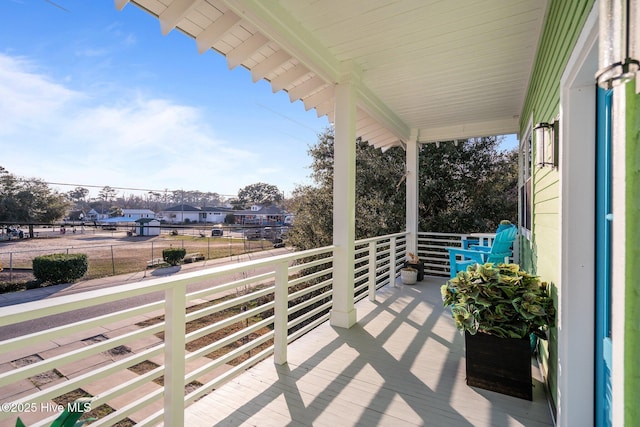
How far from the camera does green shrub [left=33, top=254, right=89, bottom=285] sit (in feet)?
37.0

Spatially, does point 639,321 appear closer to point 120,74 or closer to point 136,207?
point 136,207

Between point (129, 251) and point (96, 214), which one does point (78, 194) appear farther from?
point (129, 251)

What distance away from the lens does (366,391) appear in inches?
85.4

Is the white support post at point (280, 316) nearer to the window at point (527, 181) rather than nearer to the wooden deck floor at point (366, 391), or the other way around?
the wooden deck floor at point (366, 391)

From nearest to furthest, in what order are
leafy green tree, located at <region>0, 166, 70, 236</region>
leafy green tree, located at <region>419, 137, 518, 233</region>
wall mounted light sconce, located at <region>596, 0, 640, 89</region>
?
wall mounted light sconce, located at <region>596, 0, 640, 89</region> → leafy green tree, located at <region>0, 166, 70, 236</region> → leafy green tree, located at <region>419, 137, 518, 233</region>

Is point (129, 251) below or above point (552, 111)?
below

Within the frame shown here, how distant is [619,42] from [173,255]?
1756 cm

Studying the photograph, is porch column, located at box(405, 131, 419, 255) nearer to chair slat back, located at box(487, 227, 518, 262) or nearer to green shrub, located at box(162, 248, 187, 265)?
chair slat back, located at box(487, 227, 518, 262)

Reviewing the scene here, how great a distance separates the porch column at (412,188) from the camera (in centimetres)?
573

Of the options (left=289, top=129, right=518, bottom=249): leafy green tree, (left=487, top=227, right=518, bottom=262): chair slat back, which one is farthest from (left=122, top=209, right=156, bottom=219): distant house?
(left=487, top=227, right=518, bottom=262): chair slat back

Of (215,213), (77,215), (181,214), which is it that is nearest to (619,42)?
(77,215)

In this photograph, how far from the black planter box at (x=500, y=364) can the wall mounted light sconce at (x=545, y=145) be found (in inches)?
44.8

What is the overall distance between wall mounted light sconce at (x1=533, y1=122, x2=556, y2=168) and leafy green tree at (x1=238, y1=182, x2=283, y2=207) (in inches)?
810

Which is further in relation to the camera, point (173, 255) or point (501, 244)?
point (173, 255)
